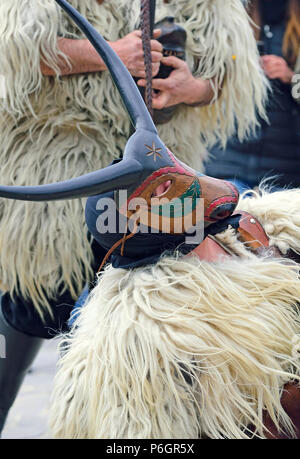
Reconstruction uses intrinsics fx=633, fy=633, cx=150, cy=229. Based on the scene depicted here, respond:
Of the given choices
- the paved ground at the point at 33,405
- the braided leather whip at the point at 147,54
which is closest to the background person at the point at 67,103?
the braided leather whip at the point at 147,54

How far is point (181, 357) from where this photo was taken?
2.43 ft

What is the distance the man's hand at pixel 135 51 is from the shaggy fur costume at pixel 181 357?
1.65ft

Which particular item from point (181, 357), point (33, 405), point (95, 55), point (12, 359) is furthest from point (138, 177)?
point (33, 405)

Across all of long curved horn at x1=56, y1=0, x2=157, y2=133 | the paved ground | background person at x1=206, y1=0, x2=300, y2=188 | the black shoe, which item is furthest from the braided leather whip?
background person at x1=206, y1=0, x2=300, y2=188

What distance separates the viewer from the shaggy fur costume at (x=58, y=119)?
1.16 meters

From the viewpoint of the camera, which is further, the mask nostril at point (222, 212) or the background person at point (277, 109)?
the background person at point (277, 109)

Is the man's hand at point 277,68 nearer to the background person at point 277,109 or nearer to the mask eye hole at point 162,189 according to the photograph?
the background person at point 277,109

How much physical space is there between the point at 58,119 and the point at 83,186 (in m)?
0.56

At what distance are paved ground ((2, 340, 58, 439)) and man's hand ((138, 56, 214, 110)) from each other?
766 millimetres

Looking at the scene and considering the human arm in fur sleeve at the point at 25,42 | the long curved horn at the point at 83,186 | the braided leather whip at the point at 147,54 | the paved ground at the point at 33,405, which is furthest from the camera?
the paved ground at the point at 33,405
